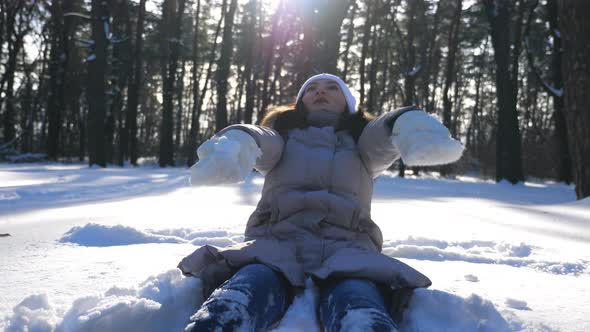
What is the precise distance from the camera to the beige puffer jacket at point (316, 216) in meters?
1.44

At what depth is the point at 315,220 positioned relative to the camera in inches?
64.3

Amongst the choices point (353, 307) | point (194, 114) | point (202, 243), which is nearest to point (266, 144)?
point (353, 307)

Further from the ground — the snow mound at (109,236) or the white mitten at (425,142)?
the white mitten at (425,142)

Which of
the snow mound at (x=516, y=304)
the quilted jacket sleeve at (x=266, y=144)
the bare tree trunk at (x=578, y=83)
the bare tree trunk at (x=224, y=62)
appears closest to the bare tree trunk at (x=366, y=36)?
the bare tree trunk at (x=224, y=62)

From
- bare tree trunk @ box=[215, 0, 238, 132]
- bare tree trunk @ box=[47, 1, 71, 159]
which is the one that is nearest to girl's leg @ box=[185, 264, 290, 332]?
bare tree trunk @ box=[215, 0, 238, 132]

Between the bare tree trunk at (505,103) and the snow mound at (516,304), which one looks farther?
the bare tree trunk at (505,103)

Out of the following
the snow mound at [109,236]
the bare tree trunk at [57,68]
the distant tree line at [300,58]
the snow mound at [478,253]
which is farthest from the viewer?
the bare tree trunk at [57,68]

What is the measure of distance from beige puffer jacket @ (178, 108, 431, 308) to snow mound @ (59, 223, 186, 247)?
92 centimetres

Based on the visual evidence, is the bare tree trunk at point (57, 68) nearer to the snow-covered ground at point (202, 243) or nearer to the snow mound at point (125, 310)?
the snow-covered ground at point (202, 243)

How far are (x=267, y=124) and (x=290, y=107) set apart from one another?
0.57ft

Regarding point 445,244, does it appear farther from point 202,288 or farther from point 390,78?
point 390,78

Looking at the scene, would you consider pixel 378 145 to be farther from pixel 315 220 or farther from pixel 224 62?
pixel 224 62

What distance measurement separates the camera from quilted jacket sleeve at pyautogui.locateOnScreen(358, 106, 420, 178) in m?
1.63

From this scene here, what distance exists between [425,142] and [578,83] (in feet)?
14.2
